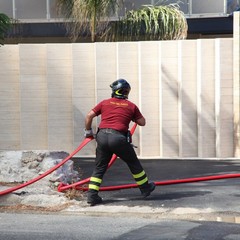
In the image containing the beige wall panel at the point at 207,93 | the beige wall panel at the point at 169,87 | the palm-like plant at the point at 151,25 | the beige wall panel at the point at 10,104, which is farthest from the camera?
the palm-like plant at the point at 151,25

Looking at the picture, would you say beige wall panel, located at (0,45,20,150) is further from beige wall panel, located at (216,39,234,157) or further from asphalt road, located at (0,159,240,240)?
beige wall panel, located at (216,39,234,157)

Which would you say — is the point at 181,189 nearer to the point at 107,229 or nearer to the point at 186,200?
the point at 186,200

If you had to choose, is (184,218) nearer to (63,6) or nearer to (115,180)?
(115,180)

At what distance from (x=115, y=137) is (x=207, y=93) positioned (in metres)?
5.37

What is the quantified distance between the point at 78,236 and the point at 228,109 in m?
7.21

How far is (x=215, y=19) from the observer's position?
54.3 ft

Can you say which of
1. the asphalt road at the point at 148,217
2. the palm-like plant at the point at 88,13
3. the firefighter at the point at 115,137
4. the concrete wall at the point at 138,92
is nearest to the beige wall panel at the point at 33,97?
the concrete wall at the point at 138,92

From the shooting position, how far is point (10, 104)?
520 inches

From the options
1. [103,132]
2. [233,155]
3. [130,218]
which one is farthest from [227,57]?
[130,218]

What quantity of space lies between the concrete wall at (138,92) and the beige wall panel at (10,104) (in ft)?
0.07

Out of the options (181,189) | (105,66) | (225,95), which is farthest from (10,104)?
(181,189)

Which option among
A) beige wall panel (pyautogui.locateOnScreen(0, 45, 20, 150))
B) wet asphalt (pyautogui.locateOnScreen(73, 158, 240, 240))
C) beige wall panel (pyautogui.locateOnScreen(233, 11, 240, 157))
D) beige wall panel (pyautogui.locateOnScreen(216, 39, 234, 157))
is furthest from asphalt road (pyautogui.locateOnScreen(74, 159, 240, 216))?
beige wall panel (pyautogui.locateOnScreen(0, 45, 20, 150))

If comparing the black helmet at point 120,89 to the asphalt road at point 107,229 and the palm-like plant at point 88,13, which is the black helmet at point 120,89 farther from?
the palm-like plant at point 88,13

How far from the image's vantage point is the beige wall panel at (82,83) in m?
13.0
